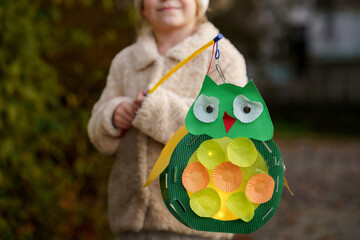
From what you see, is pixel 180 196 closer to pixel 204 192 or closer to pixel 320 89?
pixel 204 192

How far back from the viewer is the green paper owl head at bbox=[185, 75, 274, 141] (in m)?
1.38

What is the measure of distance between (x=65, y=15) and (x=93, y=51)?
363 millimetres

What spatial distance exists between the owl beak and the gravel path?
350 cm

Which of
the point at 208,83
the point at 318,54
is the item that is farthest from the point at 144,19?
the point at 318,54

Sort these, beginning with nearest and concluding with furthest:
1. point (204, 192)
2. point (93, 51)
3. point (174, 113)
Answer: point (204, 192), point (174, 113), point (93, 51)

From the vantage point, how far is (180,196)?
1.45 m

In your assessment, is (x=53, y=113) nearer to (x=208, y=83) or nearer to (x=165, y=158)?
(x=165, y=158)

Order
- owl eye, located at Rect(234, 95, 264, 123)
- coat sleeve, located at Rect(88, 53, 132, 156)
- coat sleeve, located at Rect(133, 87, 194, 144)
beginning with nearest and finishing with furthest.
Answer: owl eye, located at Rect(234, 95, 264, 123)
coat sleeve, located at Rect(133, 87, 194, 144)
coat sleeve, located at Rect(88, 53, 132, 156)

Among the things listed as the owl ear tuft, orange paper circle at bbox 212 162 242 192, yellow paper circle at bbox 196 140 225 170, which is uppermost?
the owl ear tuft

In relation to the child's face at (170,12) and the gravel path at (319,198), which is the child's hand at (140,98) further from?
the gravel path at (319,198)

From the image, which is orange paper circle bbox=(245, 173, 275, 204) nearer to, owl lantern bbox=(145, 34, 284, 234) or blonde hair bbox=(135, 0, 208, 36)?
owl lantern bbox=(145, 34, 284, 234)

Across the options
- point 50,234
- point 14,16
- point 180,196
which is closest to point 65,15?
point 14,16

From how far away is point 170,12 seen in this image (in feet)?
5.94

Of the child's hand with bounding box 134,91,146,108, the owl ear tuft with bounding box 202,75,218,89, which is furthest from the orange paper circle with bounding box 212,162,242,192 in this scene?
the child's hand with bounding box 134,91,146,108
